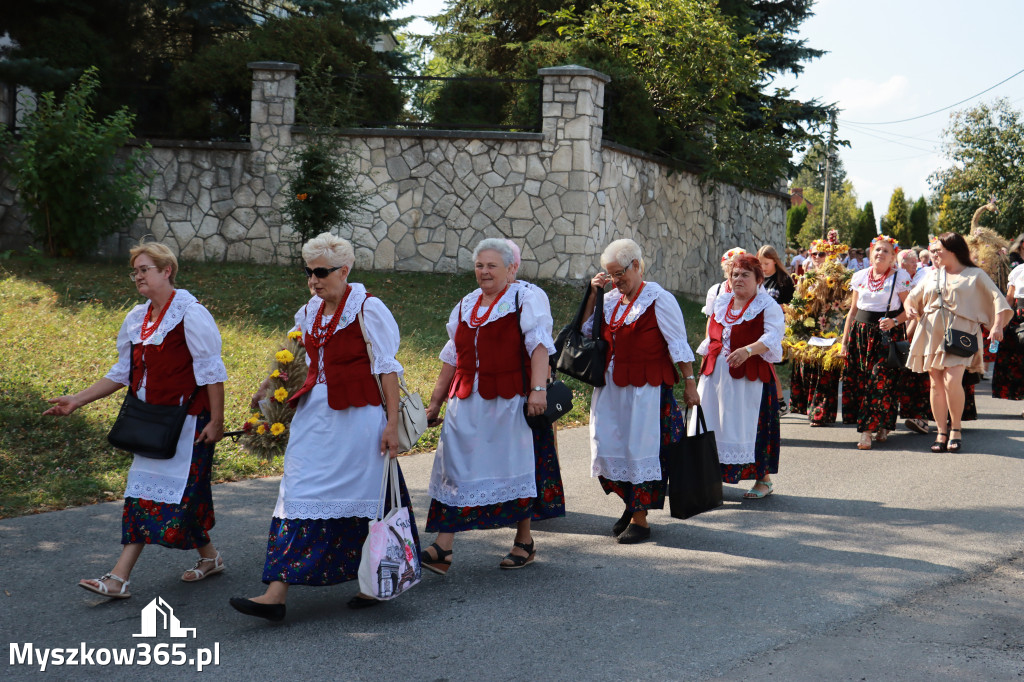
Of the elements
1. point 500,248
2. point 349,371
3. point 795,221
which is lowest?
point 349,371

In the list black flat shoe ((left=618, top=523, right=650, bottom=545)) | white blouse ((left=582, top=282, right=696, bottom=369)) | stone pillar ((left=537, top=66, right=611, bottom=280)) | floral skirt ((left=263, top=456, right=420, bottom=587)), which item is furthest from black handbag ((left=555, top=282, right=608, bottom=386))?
stone pillar ((left=537, top=66, right=611, bottom=280))

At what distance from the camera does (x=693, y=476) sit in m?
5.93

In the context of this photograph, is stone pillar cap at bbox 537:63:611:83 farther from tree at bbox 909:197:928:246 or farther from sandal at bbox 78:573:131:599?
tree at bbox 909:197:928:246

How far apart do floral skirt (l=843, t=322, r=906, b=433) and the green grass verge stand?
2764 mm

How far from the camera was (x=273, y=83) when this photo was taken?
15.8 metres

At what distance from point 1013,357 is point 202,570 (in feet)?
31.9

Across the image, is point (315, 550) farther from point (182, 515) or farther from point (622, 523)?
point (622, 523)

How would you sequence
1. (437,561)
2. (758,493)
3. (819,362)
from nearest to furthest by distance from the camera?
(437,561) < (758,493) < (819,362)

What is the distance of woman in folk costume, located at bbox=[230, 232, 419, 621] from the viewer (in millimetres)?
4598

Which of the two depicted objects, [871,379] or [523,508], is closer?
[523,508]

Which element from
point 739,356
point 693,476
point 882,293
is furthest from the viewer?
point 882,293

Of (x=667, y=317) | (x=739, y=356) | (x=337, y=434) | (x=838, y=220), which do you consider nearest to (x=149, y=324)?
(x=337, y=434)

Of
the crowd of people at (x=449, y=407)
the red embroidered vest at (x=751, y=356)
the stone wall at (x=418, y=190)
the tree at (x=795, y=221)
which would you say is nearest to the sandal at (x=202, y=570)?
the crowd of people at (x=449, y=407)

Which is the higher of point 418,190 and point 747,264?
point 418,190
